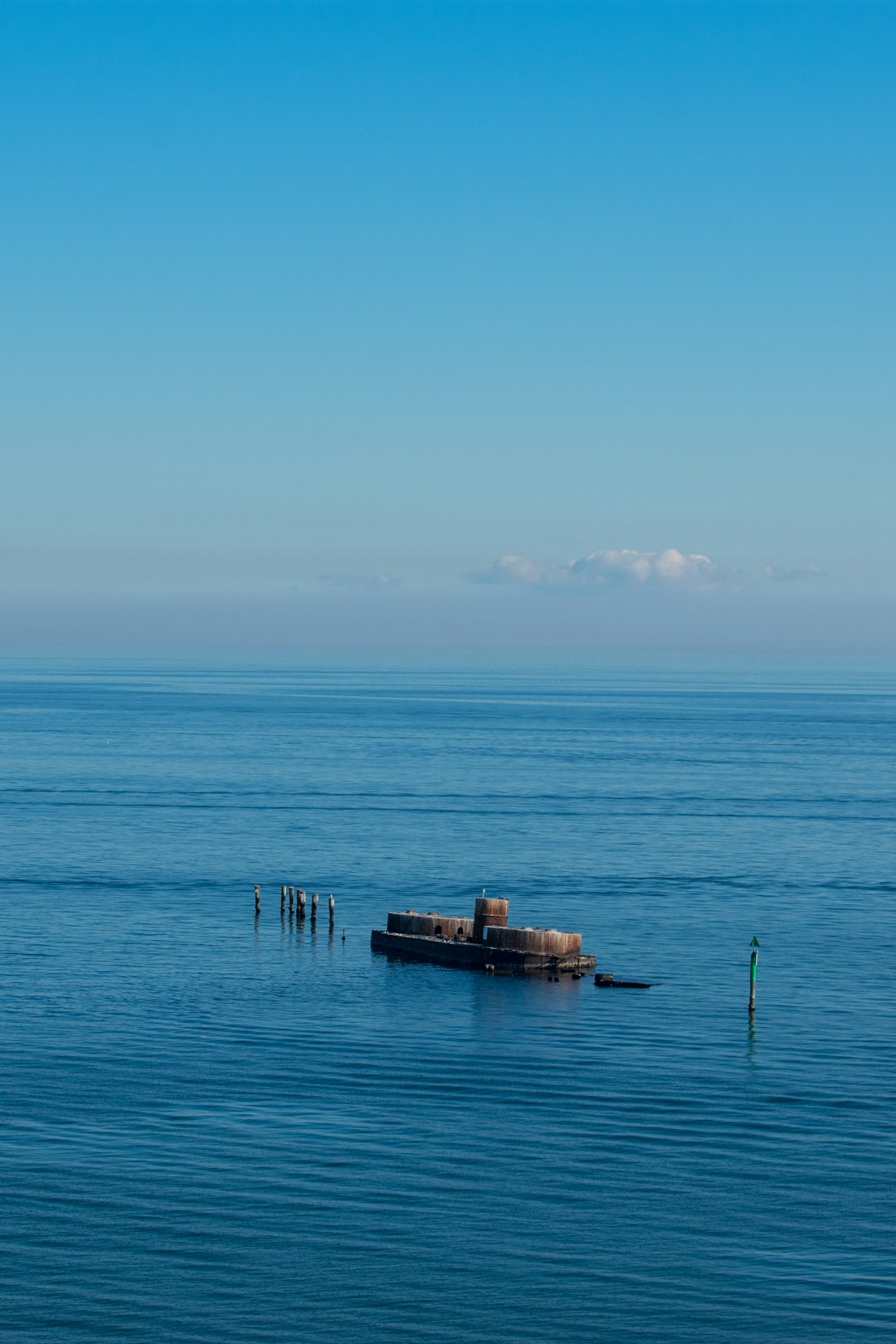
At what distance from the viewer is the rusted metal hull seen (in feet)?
202

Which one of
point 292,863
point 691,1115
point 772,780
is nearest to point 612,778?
point 772,780

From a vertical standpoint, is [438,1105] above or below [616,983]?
below

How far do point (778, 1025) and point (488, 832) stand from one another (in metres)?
52.1

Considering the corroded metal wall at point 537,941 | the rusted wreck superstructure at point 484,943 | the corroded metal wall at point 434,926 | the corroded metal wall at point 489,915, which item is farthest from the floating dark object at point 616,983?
the corroded metal wall at point 434,926

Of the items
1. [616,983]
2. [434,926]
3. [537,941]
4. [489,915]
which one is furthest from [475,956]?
[616,983]

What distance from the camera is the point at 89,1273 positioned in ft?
103

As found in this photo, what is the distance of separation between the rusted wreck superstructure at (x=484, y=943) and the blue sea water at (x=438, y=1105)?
4.47ft

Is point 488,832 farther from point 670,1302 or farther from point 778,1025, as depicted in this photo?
point 670,1302

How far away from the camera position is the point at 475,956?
2489 inches

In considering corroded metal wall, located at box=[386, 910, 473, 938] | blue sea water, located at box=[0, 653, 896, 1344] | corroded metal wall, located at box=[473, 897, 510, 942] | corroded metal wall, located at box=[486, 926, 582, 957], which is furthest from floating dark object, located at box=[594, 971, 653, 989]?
corroded metal wall, located at box=[386, 910, 473, 938]

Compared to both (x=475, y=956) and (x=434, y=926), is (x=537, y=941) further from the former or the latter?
(x=434, y=926)

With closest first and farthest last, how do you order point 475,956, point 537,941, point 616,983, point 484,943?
point 616,983
point 537,941
point 475,956
point 484,943

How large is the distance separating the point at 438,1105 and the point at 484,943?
21401 millimetres

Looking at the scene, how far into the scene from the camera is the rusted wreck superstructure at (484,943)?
61.6 m
